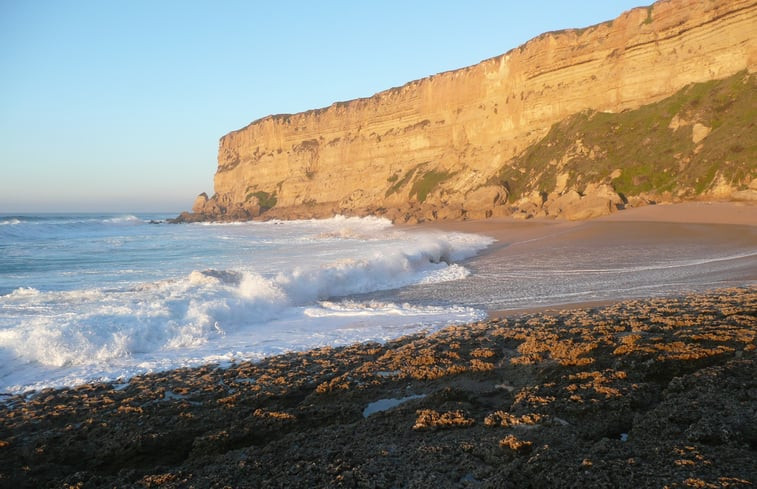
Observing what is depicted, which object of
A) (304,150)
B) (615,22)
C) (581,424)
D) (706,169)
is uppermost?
(615,22)

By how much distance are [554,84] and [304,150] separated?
48.7 metres

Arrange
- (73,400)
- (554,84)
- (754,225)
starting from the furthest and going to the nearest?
(554,84), (754,225), (73,400)

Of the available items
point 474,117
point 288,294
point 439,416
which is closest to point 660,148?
point 474,117

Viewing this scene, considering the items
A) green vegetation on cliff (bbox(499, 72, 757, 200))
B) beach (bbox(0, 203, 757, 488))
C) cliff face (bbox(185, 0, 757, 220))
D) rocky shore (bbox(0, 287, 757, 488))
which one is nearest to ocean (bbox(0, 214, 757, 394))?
beach (bbox(0, 203, 757, 488))

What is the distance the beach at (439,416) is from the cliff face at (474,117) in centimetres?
2933

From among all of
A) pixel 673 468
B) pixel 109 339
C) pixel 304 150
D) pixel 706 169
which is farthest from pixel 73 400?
pixel 304 150

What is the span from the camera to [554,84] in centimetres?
5197

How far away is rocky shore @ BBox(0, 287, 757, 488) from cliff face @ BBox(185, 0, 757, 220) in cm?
2974

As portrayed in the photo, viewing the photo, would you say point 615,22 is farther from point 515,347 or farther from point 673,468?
point 673,468

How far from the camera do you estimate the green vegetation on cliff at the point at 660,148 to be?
104ft

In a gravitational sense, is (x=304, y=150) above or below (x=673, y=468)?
above

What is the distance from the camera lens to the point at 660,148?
124ft

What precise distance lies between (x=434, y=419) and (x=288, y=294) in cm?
863

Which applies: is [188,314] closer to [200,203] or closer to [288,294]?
Result: [288,294]
